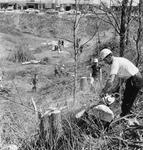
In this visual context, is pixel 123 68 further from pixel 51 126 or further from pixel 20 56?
pixel 20 56

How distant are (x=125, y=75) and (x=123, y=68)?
6.0 inches

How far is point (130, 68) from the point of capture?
5797 millimetres

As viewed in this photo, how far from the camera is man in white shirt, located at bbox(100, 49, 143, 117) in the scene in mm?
5570

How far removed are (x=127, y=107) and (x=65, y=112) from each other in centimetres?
110

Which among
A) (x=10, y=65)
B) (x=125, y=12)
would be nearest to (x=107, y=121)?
(x=125, y=12)

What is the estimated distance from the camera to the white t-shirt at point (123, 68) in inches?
220

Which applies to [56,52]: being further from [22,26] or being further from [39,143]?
[22,26]

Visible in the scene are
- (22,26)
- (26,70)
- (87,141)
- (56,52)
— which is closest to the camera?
(87,141)

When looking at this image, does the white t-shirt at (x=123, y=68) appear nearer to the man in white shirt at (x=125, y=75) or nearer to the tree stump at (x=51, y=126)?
the man in white shirt at (x=125, y=75)

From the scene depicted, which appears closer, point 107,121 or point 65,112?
point 107,121

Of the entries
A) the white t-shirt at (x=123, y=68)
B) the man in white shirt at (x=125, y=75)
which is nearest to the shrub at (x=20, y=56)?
the man in white shirt at (x=125, y=75)

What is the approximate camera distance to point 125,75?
585cm

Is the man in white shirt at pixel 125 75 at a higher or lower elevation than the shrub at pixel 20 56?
higher

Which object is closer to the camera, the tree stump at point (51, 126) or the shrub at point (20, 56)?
the tree stump at point (51, 126)
